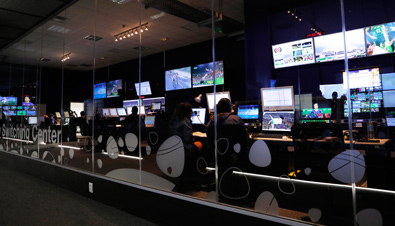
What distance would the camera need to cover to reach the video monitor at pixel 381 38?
253 cm

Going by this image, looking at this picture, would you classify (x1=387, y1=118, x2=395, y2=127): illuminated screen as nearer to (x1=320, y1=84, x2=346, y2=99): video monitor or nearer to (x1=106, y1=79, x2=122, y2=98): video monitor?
(x1=320, y1=84, x2=346, y2=99): video monitor

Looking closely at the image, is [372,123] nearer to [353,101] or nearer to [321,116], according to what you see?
[353,101]

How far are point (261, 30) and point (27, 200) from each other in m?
4.73

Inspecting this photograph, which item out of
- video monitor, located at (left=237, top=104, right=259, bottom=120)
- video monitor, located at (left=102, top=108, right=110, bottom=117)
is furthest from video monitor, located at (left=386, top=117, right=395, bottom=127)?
video monitor, located at (left=102, top=108, right=110, bottom=117)

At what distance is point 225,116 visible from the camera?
2959 mm

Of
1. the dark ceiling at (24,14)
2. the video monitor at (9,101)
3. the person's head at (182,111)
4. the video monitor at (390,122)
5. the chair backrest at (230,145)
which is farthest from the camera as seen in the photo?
the video monitor at (9,101)

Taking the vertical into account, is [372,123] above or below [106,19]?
below

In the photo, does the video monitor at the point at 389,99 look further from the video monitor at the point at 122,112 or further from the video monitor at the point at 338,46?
the video monitor at the point at 122,112

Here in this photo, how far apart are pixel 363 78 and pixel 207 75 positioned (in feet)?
5.28

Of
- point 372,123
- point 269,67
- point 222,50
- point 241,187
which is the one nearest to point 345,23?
point 372,123

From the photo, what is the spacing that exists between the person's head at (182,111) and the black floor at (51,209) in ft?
4.21

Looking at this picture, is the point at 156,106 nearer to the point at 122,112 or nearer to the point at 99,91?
the point at 122,112

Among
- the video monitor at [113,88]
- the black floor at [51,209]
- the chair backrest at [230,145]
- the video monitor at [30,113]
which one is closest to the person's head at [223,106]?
the chair backrest at [230,145]

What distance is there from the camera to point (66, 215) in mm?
3135
